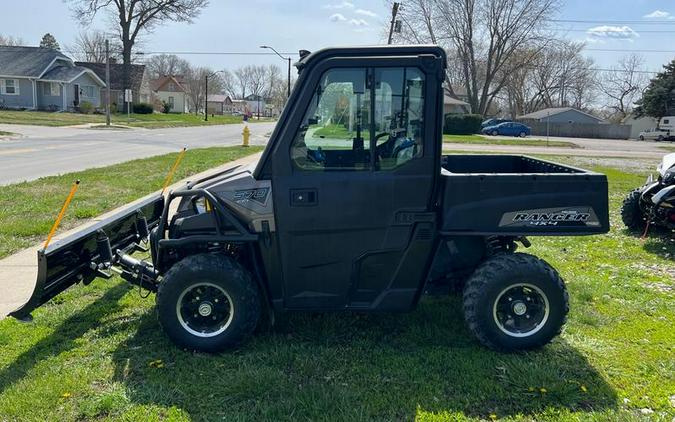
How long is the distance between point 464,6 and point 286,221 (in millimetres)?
57721

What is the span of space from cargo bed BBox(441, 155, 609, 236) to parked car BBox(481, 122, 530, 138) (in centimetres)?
4858

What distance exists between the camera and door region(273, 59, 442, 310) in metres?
3.77

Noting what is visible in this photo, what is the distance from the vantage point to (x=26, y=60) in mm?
52688

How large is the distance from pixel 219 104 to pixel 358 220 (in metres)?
116

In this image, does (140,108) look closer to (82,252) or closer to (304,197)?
(82,252)

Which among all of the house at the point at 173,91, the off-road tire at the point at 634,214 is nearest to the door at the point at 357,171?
the off-road tire at the point at 634,214

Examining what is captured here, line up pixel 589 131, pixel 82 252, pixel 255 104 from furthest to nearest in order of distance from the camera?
1. pixel 255 104
2. pixel 589 131
3. pixel 82 252

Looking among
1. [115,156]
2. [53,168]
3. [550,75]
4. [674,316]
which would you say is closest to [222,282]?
[674,316]

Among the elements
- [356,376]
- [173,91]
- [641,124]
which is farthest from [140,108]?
[641,124]

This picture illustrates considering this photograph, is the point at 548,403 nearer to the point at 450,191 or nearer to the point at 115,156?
the point at 450,191

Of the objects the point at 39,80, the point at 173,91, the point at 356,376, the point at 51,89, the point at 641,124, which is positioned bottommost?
the point at 356,376

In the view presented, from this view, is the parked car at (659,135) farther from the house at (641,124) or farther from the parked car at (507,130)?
the parked car at (507,130)

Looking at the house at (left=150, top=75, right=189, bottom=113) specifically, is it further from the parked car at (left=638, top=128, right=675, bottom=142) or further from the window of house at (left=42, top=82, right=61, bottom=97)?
the parked car at (left=638, top=128, right=675, bottom=142)

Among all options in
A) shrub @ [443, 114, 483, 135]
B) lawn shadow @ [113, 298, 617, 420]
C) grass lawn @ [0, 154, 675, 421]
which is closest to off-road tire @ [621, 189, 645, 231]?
grass lawn @ [0, 154, 675, 421]
